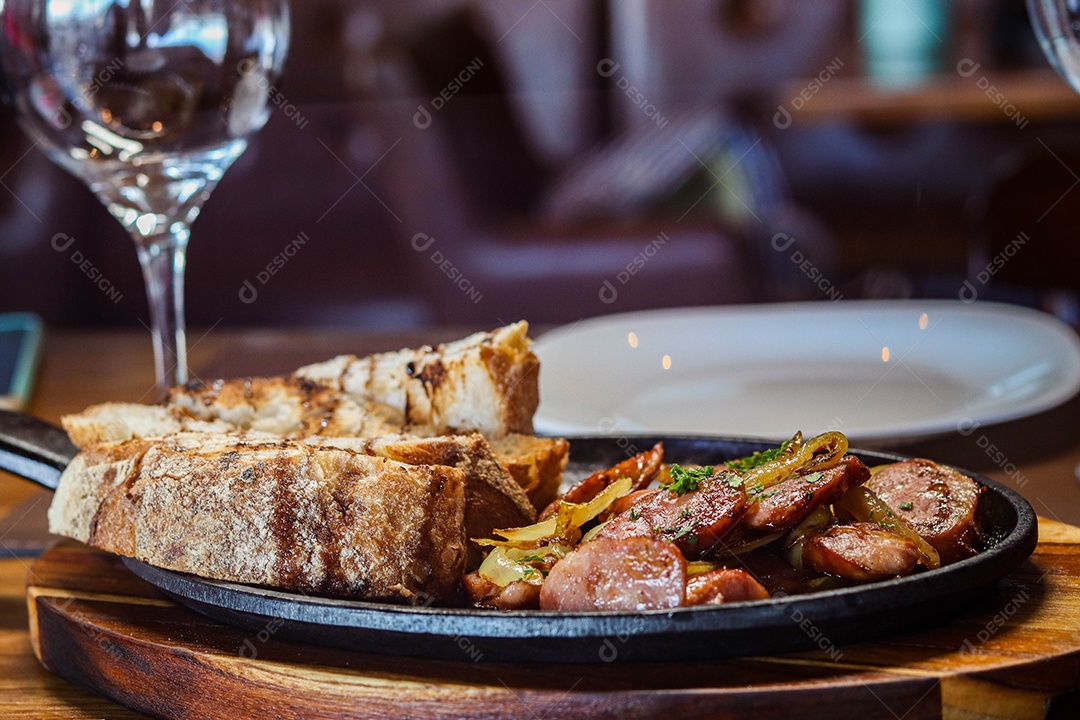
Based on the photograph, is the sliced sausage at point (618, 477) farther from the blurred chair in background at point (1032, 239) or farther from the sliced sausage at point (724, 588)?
the blurred chair in background at point (1032, 239)

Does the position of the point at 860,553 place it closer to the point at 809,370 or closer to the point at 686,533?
the point at 686,533

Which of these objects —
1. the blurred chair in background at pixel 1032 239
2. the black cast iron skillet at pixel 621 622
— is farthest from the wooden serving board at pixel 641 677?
the blurred chair in background at pixel 1032 239

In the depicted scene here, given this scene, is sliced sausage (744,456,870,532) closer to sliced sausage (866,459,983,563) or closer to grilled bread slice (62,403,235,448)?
sliced sausage (866,459,983,563)

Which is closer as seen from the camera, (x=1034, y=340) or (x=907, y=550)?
(x=907, y=550)

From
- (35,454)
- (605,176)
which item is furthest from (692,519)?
(605,176)

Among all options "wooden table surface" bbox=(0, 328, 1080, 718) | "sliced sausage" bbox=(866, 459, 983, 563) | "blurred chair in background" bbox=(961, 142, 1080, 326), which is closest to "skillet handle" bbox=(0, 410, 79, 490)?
"wooden table surface" bbox=(0, 328, 1080, 718)

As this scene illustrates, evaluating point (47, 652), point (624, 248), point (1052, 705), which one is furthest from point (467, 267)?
point (1052, 705)

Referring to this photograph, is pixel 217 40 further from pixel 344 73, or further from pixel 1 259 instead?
pixel 344 73
